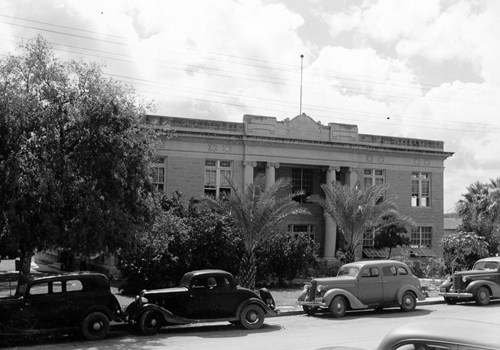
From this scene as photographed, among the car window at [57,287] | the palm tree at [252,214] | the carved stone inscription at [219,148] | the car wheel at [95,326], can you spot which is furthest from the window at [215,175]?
the car window at [57,287]

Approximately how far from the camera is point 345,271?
19703 mm

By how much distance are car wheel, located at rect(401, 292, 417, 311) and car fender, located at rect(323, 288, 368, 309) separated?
62.2 inches

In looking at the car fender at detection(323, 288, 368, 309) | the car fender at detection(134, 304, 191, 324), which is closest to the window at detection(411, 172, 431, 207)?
the car fender at detection(323, 288, 368, 309)

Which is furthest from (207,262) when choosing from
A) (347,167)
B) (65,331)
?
(347,167)

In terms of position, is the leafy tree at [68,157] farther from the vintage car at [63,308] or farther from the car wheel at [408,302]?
the car wheel at [408,302]

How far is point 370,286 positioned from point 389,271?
1.04 metres

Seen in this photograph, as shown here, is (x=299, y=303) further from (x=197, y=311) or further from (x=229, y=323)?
(x=197, y=311)

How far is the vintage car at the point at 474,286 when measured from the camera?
21.2m

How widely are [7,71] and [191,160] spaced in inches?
636

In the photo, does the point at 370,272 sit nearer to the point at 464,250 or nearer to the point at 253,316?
the point at 253,316

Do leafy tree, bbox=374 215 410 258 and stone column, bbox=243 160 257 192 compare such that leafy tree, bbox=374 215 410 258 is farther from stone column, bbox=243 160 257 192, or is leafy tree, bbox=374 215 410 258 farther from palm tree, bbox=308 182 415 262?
stone column, bbox=243 160 257 192

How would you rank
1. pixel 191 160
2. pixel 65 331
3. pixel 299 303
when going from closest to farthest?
1. pixel 65 331
2. pixel 299 303
3. pixel 191 160

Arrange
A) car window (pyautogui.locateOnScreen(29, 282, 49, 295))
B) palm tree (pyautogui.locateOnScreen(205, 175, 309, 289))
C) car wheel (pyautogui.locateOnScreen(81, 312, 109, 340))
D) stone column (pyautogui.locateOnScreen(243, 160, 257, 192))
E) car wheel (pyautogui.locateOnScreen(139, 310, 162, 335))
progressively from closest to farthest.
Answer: car window (pyautogui.locateOnScreen(29, 282, 49, 295))
car wheel (pyautogui.locateOnScreen(81, 312, 109, 340))
car wheel (pyautogui.locateOnScreen(139, 310, 162, 335))
palm tree (pyautogui.locateOnScreen(205, 175, 309, 289))
stone column (pyautogui.locateOnScreen(243, 160, 257, 192))

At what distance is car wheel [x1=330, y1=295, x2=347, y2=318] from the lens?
1809cm
